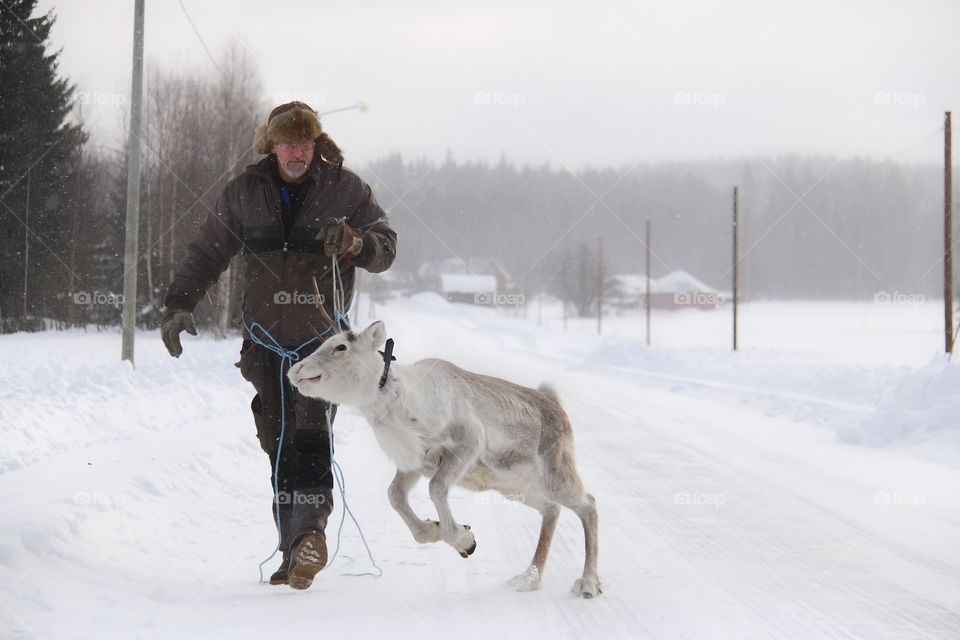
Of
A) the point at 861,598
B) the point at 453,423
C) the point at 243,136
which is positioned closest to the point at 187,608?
the point at 453,423

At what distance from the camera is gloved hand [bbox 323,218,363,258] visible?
161 inches

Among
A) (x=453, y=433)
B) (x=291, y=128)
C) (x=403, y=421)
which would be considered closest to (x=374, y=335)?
(x=403, y=421)

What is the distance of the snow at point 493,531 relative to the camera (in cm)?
388

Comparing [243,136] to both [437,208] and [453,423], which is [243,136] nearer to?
[453,423]

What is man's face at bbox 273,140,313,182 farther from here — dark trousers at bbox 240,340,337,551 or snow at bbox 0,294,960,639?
snow at bbox 0,294,960,639

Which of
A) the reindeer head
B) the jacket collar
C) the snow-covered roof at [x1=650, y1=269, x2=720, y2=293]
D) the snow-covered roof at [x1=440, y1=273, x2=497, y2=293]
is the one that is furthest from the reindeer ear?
the snow-covered roof at [x1=440, y1=273, x2=497, y2=293]

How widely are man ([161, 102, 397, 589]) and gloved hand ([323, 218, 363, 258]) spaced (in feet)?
0.56

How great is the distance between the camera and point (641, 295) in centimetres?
10525

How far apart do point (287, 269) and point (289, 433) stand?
1.02m

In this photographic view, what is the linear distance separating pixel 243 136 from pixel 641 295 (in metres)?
77.4

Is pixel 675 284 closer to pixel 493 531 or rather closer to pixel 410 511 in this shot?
pixel 493 531

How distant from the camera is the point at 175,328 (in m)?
4.38

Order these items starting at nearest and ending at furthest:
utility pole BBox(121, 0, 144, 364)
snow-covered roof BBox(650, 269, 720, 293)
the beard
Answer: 1. the beard
2. utility pole BBox(121, 0, 144, 364)
3. snow-covered roof BBox(650, 269, 720, 293)

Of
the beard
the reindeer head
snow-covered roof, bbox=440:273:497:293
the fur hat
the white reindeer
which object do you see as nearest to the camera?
the reindeer head
